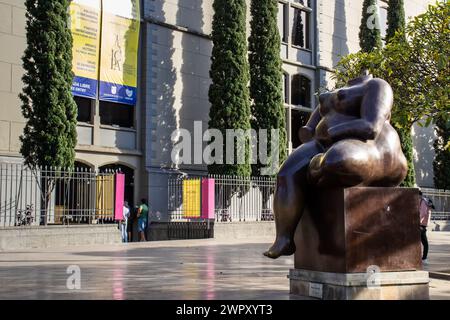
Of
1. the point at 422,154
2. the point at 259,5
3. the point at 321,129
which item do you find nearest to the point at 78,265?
the point at 321,129

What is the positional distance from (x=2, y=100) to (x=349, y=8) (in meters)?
20.3

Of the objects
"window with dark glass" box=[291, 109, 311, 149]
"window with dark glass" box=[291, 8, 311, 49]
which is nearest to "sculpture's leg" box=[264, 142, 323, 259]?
"window with dark glass" box=[291, 109, 311, 149]

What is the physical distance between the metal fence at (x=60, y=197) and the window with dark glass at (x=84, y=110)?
3.57 meters

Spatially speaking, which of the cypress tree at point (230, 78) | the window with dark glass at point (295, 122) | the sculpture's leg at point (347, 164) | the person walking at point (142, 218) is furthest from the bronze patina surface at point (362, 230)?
the window with dark glass at point (295, 122)

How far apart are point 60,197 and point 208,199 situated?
511cm

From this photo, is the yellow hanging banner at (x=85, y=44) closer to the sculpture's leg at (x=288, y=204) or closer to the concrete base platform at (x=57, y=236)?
the concrete base platform at (x=57, y=236)

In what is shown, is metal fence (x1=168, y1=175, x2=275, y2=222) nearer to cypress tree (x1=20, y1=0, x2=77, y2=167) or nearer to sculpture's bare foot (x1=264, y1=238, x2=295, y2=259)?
cypress tree (x1=20, y1=0, x2=77, y2=167)

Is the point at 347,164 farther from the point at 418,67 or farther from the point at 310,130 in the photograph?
the point at 418,67

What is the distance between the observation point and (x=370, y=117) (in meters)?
5.33

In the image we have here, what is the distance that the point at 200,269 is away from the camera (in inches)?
372

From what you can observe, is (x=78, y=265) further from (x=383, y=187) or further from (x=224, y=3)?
(x=224, y=3)

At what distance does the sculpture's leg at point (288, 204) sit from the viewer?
541cm

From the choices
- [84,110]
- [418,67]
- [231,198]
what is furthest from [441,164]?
[418,67]

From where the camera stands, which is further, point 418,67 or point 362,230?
point 418,67
